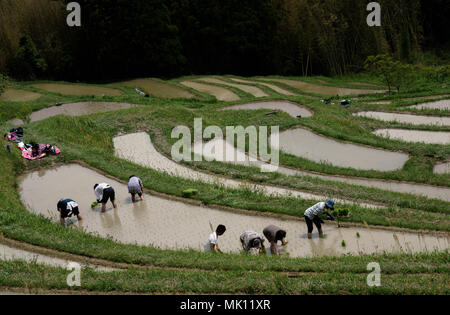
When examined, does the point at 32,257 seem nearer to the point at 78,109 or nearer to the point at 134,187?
the point at 134,187

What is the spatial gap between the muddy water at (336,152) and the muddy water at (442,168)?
102cm

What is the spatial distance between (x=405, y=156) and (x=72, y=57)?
28.4m

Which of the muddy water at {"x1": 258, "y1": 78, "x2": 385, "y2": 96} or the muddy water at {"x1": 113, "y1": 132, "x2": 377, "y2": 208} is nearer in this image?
the muddy water at {"x1": 113, "y1": 132, "x2": 377, "y2": 208}

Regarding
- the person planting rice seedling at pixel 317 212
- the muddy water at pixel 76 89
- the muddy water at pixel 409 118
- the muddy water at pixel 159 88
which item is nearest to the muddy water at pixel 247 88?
the muddy water at pixel 159 88

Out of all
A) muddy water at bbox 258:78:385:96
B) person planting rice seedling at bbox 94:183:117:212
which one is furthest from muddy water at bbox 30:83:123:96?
person planting rice seedling at bbox 94:183:117:212

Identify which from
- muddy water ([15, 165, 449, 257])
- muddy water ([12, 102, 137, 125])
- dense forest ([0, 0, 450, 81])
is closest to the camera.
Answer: muddy water ([15, 165, 449, 257])

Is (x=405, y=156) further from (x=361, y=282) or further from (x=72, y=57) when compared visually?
(x=72, y=57)

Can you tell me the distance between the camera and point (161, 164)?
631 inches

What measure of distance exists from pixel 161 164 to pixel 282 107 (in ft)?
35.2

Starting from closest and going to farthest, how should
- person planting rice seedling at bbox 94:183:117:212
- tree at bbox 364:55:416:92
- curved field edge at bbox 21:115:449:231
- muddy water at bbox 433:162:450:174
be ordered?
curved field edge at bbox 21:115:449:231, person planting rice seedling at bbox 94:183:117:212, muddy water at bbox 433:162:450:174, tree at bbox 364:55:416:92

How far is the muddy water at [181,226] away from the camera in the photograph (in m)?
9.78

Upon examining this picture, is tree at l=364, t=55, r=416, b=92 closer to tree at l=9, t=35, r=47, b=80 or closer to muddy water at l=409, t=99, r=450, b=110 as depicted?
muddy water at l=409, t=99, r=450, b=110

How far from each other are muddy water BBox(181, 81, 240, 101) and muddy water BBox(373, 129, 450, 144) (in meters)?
13.0

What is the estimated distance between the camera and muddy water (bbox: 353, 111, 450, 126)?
20.3 m
